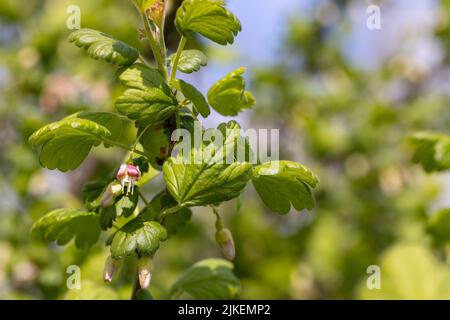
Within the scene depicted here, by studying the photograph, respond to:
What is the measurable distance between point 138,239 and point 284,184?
0.73 feet

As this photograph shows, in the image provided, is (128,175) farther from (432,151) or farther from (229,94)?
(432,151)

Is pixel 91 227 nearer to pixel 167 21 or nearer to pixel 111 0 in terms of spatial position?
pixel 167 21

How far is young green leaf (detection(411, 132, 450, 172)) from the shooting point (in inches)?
44.4

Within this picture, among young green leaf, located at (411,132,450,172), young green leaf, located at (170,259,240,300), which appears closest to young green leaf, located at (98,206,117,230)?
young green leaf, located at (170,259,240,300)

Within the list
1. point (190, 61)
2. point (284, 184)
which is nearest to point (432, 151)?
point (284, 184)

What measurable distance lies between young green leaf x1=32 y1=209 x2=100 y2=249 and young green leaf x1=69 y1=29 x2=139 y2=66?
23 centimetres

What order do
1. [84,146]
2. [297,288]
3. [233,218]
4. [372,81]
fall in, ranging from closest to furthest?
[84,146], [297,288], [233,218], [372,81]

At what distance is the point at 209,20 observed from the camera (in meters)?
0.82

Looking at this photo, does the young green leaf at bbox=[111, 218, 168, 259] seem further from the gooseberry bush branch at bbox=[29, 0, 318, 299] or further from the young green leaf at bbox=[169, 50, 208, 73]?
the young green leaf at bbox=[169, 50, 208, 73]

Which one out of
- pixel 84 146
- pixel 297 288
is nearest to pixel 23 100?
pixel 297 288

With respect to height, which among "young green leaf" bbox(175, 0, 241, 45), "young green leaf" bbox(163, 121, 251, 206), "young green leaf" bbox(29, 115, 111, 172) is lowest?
"young green leaf" bbox(163, 121, 251, 206)

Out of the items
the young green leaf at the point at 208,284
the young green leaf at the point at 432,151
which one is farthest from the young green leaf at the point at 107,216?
the young green leaf at the point at 432,151

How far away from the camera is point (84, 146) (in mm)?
839
